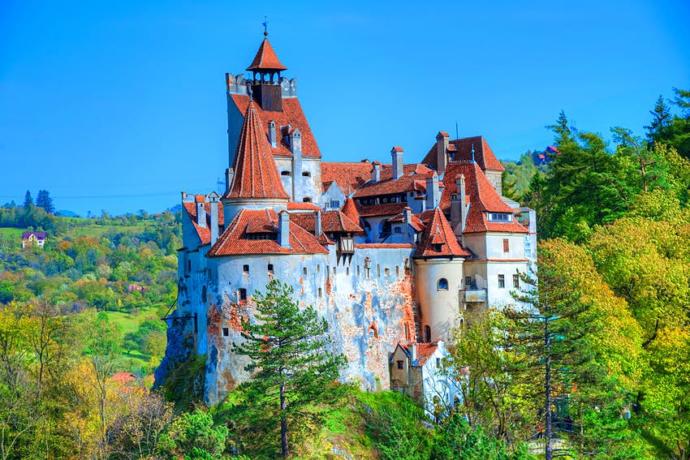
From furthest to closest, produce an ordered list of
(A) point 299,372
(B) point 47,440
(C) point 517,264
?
(C) point 517,264
(B) point 47,440
(A) point 299,372

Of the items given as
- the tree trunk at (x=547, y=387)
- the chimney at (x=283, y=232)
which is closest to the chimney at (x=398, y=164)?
the chimney at (x=283, y=232)

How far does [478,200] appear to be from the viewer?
269ft

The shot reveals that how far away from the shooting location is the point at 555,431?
78.0 metres

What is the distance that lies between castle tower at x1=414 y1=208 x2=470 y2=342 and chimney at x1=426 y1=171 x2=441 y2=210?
8.44 feet

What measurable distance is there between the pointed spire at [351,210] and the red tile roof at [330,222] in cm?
602

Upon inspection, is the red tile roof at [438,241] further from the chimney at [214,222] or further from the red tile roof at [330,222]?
the chimney at [214,222]

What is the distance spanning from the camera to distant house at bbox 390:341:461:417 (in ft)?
254

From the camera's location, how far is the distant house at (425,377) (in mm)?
77562

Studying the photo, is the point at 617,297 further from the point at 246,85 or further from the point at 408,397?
the point at 246,85

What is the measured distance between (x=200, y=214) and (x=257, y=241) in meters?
9.70

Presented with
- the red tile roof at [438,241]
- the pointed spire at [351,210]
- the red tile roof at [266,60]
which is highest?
the red tile roof at [266,60]

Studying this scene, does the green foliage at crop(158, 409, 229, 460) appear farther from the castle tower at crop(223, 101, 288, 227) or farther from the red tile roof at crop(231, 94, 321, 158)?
the red tile roof at crop(231, 94, 321, 158)

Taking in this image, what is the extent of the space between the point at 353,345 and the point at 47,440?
22648mm

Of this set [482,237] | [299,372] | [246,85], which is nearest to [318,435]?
[299,372]
